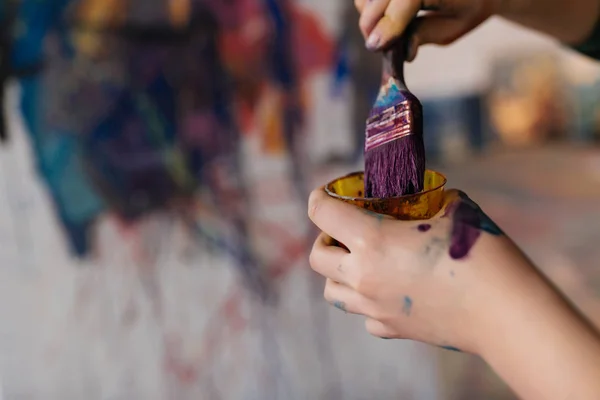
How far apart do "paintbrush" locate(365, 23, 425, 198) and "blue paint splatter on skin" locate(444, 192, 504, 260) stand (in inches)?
1.9

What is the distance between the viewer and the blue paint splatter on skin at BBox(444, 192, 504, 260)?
40cm

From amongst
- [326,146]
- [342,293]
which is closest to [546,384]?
[342,293]

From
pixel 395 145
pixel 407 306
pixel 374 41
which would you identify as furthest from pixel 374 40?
pixel 407 306

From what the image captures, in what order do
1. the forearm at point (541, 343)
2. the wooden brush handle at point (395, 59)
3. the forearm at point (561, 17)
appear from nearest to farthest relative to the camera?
the forearm at point (541, 343) < the wooden brush handle at point (395, 59) < the forearm at point (561, 17)

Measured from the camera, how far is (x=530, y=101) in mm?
1098

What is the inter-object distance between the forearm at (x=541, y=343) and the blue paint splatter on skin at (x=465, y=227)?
36 millimetres

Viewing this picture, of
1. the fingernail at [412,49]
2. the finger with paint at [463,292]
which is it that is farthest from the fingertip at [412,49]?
the finger with paint at [463,292]

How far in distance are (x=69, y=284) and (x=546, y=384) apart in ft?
2.72

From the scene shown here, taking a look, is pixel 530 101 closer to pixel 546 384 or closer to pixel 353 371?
pixel 353 371

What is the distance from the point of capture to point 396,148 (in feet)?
1.51

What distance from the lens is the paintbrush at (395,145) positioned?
45cm

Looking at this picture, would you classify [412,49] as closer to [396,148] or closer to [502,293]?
[396,148]

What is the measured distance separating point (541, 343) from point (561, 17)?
52 cm

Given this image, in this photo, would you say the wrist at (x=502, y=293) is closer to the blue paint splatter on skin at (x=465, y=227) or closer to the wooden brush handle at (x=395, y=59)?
the blue paint splatter on skin at (x=465, y=227)
